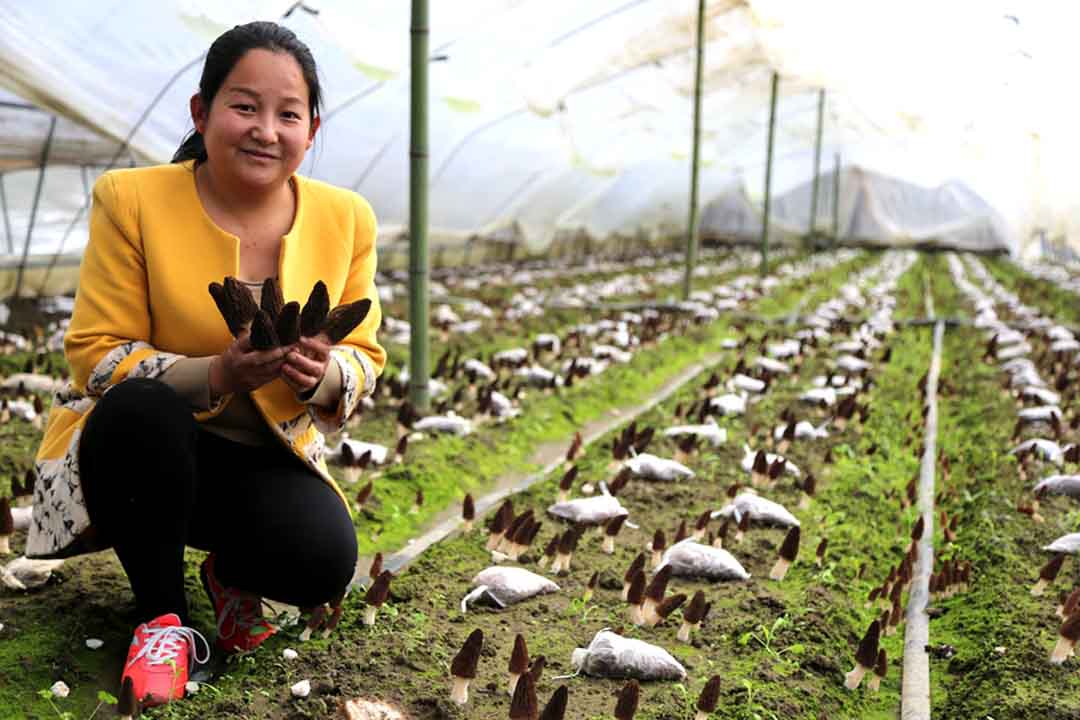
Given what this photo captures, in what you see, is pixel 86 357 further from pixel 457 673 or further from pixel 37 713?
pixel 457 673

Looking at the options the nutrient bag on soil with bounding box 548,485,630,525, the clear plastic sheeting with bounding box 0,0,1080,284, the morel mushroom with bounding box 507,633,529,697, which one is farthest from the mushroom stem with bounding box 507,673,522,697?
the clear plastic sheeting with bounding box 0,0,1080,284

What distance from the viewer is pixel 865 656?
2564 millimetres

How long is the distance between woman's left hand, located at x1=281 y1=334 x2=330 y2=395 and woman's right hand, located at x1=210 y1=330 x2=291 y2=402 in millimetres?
19

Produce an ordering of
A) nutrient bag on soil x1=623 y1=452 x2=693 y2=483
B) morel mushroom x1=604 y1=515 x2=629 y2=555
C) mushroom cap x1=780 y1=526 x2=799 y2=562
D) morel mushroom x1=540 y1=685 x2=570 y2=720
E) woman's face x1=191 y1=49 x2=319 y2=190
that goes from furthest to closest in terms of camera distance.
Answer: nutrient bag on soil x1=623 y1=452 x2=693 y2=483 < morel mushroom x1=604 y1=515 x2=629 y2=555 < mushroom cap x1=780 y1=526 x2=799 y2=562 < woman's face x1=191 y1=49 x2=319 y2=190 < morel mushroom x1=540 y1=685 x2=570 y2=720

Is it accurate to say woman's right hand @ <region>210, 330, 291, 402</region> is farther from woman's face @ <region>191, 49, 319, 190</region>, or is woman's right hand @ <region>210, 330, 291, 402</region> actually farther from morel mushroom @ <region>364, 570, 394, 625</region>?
morel mushroom @ <region>364, 570, 394, 625</region>

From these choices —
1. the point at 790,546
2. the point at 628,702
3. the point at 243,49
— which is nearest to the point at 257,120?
the point at 243,49

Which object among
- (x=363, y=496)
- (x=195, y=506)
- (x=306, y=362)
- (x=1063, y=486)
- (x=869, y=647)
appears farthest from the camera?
(x=1063, y=486)

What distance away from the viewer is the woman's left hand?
2.16m

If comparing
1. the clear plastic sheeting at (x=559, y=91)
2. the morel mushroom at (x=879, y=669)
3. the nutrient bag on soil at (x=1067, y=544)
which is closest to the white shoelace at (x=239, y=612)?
the morel mushroom at (x=879, y=669)

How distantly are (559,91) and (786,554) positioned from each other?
28.7 feet

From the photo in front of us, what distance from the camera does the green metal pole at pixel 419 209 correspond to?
16.0ft

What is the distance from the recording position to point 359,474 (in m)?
4.02

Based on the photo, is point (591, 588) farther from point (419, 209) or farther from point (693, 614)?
point (419, 209)

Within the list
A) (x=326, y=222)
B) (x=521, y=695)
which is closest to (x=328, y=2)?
(x=326, y=222)
